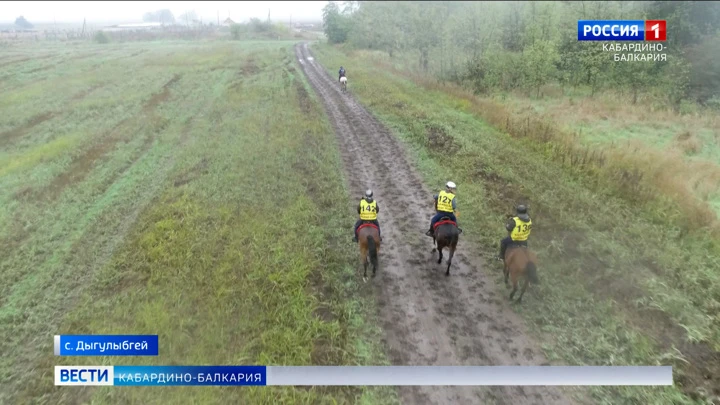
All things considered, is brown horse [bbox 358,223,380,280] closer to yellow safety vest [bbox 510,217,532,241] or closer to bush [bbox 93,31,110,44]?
yellow safety vest [bbox 510,217,532,241]

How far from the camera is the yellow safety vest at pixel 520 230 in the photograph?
964cm

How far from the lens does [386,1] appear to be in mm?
59938

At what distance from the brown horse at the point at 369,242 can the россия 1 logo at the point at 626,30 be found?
2908 cm

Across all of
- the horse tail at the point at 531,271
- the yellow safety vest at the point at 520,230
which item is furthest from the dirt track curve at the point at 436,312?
the yellow safety vest at the point at 520,230

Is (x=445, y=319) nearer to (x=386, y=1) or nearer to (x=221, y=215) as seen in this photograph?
(x=221, y=215)

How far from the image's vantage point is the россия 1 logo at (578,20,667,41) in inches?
1091

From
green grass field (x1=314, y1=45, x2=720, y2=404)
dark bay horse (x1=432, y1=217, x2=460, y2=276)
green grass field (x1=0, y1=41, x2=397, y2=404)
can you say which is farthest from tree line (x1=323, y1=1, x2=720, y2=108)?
dark bay horse (x1=432, y1=217, x2=460, y2=276)

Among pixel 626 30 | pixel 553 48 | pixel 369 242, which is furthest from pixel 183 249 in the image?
pixel 626 30

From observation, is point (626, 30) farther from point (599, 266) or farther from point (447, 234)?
point (447, 234)

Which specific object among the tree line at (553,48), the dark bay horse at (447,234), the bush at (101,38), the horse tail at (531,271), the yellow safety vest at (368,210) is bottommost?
the horse tail at (531,271)

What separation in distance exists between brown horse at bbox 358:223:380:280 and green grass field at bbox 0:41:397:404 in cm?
74

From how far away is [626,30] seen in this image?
93.7ft

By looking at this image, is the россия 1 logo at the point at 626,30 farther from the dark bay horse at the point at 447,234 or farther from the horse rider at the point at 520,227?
the dark bay horse at the point at 447,234

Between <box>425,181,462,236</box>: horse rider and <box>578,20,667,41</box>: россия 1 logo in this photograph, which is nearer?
<box>425,181,462,236</box>: horse rider
